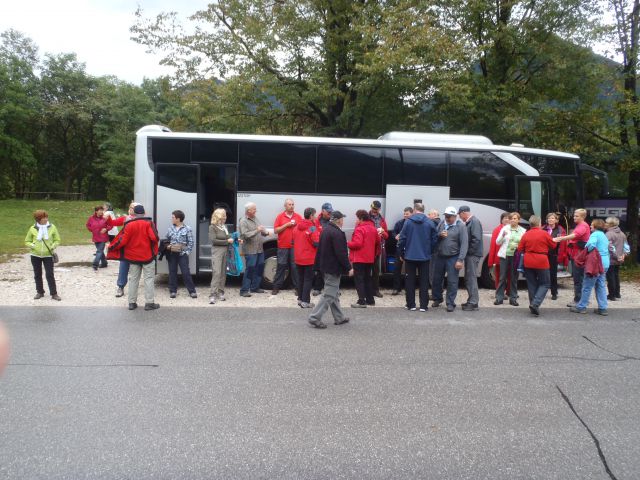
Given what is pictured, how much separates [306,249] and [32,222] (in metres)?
26.8

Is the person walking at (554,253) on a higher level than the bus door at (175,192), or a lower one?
lower

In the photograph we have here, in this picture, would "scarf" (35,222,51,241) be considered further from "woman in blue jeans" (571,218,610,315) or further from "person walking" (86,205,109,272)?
"woman in blue jeans" (571,218,610,315)

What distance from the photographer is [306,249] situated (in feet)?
31.9

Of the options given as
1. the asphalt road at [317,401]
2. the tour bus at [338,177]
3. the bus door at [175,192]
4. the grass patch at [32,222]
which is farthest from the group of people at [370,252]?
the grass patch at [32,222]

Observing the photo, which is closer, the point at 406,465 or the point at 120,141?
the point at 406,465

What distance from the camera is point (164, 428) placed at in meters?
4.24

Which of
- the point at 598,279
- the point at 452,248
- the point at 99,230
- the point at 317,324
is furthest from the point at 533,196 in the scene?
the point at 99,230

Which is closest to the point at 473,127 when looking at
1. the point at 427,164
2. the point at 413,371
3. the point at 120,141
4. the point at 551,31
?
the point at 551,31

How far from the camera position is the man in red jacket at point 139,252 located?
918cm

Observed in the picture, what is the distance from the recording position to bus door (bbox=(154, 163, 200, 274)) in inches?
439

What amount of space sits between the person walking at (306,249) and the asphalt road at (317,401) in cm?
159

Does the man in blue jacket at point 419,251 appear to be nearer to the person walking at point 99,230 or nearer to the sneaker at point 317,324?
the sneaker at point 317,324

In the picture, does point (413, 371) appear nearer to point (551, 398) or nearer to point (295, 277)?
point (551, 398)

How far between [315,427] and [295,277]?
21.7 ft
